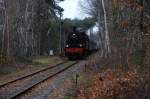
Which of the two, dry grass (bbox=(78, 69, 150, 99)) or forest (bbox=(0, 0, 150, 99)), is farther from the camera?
forest (bbox=(0, 0, 150, 99))

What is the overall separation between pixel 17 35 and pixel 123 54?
35.9 metres

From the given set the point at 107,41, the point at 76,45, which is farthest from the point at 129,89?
the point at 76,45

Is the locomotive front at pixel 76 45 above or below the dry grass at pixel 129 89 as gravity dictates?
above

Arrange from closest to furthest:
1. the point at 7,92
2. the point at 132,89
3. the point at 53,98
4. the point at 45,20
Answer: the point at 132,89
the point at 53,98
the point at 7,92
the point at 45,20

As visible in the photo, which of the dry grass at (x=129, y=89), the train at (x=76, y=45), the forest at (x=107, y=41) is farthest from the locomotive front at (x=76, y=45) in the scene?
the dry grass at (x=129, y=89)

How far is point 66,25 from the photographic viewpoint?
104 metres

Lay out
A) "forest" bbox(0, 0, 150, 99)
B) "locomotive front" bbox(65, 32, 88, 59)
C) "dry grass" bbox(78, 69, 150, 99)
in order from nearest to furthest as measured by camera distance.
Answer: "dry grass" bbox(78, 69, 150, 99) < "forest" bbox(0, 0, 150, 99) < "locomotive front" bbox(65, 32, 88, 59)

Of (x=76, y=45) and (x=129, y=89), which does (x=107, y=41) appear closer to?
(x=129, y=89)

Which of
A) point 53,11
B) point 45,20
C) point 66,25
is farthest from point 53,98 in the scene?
point 66,25

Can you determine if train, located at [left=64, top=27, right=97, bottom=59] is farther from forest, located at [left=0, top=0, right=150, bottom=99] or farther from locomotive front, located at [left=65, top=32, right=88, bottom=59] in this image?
forest, located at [left=0, top=0, right=150, bottom=99]

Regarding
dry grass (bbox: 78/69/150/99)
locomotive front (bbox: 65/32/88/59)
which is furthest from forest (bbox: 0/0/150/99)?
locomotive front (bbox: 65/32/88/59)

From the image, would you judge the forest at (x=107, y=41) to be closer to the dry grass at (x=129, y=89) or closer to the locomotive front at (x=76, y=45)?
the dry grass at (x=129, y=89)

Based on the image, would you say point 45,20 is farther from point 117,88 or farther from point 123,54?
point 117,88

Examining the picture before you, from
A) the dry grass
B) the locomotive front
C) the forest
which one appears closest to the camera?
the dry grass
